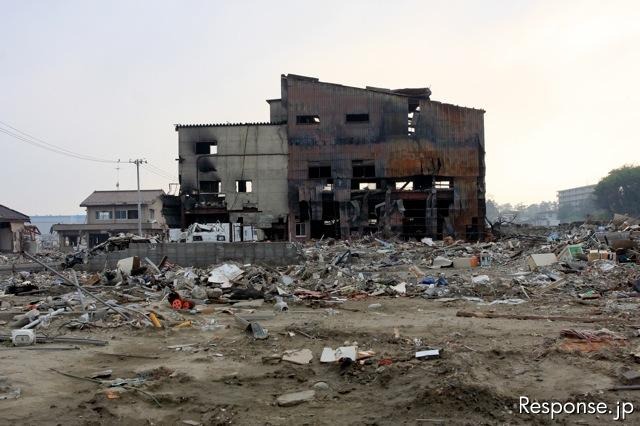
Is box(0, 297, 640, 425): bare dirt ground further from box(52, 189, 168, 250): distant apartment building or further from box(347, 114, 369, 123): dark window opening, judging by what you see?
box(52, 189, 168, 250): distant apartment building

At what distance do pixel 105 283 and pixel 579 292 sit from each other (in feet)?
42.8

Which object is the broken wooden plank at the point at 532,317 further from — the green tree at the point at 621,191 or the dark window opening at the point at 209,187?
the green tree at the point at 621,191

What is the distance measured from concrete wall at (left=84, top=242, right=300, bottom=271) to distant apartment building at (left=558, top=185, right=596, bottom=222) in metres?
90.7

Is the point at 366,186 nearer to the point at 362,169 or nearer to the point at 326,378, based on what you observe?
the point at 362,169

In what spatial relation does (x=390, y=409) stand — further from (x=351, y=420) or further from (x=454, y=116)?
(x=454, y=116)

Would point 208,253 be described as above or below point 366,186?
below

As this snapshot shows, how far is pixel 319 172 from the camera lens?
35406 mm

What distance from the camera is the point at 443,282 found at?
45.0 ft

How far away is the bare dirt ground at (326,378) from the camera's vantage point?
4.66 meters

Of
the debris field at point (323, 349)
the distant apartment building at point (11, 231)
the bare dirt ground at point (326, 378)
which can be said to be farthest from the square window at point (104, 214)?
the bare dirt ground at point (326, 378)

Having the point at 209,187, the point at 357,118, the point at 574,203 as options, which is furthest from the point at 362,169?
the point at 574,203

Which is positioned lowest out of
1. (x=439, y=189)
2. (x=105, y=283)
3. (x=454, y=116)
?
(x=105, y=283)

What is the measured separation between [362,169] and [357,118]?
3.50 m

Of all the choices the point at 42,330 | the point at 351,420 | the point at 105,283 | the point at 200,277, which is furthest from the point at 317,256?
the point at 351,420
